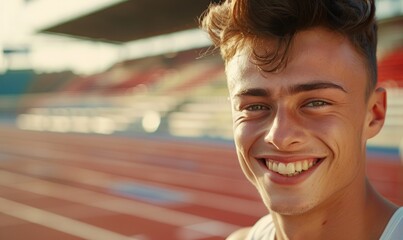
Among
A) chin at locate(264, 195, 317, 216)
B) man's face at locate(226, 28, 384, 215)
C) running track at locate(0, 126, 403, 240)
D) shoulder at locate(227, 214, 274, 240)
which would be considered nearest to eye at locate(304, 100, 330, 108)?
man's face at locate(226, 28, 384, 215)

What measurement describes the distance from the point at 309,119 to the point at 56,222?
5.61m

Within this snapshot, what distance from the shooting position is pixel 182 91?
2089 cm

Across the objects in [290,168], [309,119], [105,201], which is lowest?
[290,168]

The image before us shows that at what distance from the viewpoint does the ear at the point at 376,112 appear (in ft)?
4.30

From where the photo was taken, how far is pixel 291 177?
1.24 meters

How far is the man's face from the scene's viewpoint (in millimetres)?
1204

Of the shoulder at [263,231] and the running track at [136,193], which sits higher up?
the running track at [136,193]

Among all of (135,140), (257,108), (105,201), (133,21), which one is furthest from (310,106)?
(133,21)

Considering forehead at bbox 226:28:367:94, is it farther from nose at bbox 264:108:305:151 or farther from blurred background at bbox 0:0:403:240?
blurred background at bbox 0:0:403:240

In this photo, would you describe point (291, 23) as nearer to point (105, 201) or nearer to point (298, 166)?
point (298, 166)

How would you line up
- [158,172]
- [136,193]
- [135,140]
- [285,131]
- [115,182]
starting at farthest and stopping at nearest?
[135,140], [158,172], [115,182], [136,193], [285,131]

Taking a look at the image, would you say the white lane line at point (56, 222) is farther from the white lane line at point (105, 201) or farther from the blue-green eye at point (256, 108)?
the blue-green eye at point (256, 108)

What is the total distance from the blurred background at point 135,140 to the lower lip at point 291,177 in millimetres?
4178

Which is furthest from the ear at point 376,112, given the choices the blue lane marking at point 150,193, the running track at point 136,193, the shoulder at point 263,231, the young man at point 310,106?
the blue lane marking at point 150,193
